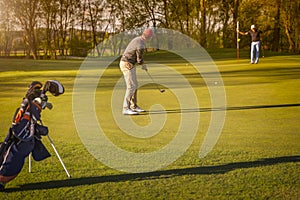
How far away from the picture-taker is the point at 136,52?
10.6 m

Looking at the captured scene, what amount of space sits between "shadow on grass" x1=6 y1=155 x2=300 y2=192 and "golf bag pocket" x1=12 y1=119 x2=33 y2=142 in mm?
601

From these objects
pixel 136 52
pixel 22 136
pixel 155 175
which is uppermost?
pixel 136 52

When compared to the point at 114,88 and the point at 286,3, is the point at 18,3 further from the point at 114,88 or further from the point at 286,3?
the point at 114,88

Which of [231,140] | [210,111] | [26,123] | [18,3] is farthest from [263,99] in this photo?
[18,3]

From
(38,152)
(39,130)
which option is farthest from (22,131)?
(38,152)

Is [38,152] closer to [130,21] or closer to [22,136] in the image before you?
[22,136]

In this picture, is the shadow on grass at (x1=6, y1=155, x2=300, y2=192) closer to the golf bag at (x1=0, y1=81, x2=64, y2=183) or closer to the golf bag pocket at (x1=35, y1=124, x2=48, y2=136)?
the golf bag at (x1=0, y1=81, x2=64, y2=183)

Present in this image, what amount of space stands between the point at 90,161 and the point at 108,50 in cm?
6336

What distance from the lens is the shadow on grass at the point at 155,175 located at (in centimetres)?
548

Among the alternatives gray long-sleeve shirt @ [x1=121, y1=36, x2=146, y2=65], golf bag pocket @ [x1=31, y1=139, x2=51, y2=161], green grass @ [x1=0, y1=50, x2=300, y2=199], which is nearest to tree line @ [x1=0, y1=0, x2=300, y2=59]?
gray long-sleeve shirt @ [x1=121, y1=36, x2=146, y2=65]

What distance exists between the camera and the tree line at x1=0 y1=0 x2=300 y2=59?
182 ft

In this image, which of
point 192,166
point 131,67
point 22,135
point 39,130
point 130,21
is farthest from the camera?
point 130,21

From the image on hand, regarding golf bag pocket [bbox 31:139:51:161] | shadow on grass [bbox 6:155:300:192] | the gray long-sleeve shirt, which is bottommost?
shadow on grass [bbox 6:155:300:192]

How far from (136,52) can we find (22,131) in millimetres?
5522
